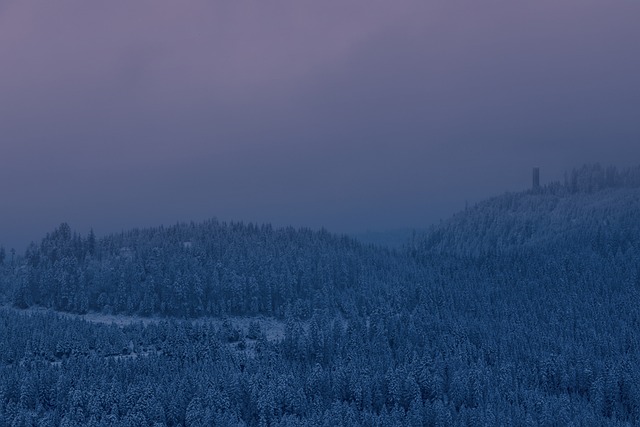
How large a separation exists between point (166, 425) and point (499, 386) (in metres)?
65.6

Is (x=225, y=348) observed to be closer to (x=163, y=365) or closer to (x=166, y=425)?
(x=163, y=365)

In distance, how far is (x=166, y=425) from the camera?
134m

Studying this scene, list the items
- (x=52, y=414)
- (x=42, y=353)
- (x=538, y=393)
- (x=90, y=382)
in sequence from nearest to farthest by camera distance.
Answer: (x=52, y=414)
(x=90, y=382)
(x=538, y=393)
(x=42, y=353)

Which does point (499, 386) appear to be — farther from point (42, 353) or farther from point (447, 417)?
point (42, 353)

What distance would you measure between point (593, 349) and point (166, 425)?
331 feet

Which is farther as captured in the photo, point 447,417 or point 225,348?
point 225,348

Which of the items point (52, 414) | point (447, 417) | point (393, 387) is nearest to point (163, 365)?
point (52, 414)

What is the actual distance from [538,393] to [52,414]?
91.3 meters

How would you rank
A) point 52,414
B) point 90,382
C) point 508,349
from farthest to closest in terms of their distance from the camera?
point 508,349, point 90,382, point 52,414

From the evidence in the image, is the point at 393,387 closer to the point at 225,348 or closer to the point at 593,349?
A: the point at 225,348

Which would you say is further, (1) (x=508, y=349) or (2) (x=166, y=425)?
(1) (x=508, y=349)

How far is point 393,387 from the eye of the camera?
14912cm

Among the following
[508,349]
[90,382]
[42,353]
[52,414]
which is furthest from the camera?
[508,349]

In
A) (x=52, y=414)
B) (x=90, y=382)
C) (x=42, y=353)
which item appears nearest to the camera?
(x=52, y=414)
